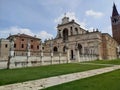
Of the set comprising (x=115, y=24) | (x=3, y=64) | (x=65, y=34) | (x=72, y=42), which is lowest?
(x=3, y=64)

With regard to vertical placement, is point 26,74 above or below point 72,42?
below

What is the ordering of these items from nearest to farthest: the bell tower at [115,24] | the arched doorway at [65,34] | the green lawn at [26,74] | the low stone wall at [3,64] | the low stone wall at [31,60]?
the green lawn at [26,74] < the low stone wall at [3,64] < the low stone wall at [31,60] < the arched doorway at [65,34] < the bell tower at [115,24]

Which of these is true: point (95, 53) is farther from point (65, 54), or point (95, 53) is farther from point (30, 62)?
point (30, 62)

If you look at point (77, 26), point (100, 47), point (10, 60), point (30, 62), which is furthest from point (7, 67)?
point (77, 26)

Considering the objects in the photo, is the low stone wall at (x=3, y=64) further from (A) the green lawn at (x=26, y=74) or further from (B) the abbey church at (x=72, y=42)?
(B) the abbey church at (x=72, y=42)

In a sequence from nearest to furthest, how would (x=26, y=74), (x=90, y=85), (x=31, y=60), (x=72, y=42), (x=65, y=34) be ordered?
(x=90, y=85), (x=26, y=74), (x=31, y=60), (x=72, y=42), (x=65, y=34)

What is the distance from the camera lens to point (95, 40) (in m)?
46.2

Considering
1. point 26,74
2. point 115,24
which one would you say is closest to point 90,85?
point 26,74

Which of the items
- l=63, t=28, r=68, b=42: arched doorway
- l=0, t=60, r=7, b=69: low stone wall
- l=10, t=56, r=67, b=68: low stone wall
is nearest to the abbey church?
l=63, t=28, r=68, b=42: arched doorway

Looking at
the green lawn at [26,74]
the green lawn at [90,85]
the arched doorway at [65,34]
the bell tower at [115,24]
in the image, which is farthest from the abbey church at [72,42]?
the green lawn at [90,85]

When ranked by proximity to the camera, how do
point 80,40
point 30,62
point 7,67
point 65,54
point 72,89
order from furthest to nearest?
point 80,40 → point 65,54 → point 30,62 → point 7,67 → point 72,89

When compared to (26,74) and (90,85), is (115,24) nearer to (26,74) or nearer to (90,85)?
(26,74)

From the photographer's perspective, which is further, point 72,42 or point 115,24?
point 115,24

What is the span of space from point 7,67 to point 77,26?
130 feet
